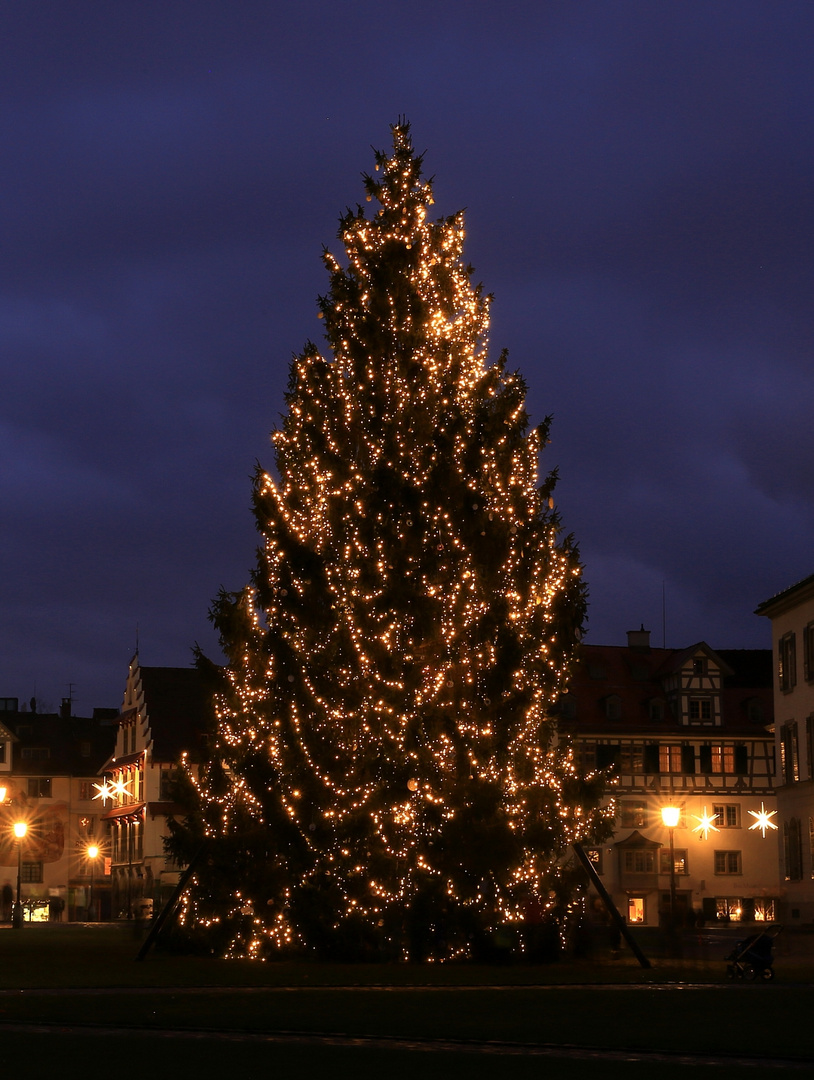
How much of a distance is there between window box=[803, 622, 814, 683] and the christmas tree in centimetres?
2525

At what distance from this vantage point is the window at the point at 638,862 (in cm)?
7569

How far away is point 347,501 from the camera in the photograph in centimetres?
3084

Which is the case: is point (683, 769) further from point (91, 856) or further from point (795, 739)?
point (91, 856)

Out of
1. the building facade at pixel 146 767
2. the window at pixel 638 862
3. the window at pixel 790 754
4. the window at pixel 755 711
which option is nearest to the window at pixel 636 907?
the window at pixel 638 862

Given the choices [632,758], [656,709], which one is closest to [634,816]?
[632,758]

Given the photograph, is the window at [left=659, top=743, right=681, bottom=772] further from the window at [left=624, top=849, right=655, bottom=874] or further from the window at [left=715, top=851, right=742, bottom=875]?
the window at [left=624, top=849, right=655, bottom=874]

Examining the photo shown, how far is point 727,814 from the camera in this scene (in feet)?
258

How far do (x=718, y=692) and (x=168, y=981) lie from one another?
60607 mm

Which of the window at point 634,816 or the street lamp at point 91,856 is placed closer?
the window at point 634,816

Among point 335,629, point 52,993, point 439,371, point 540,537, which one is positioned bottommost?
point 52,993

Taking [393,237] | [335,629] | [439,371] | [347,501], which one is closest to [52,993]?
[335,629]

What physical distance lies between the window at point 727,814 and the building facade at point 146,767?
27238 millimetres

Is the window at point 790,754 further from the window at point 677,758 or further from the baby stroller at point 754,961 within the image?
the baby stroller at point 754,961

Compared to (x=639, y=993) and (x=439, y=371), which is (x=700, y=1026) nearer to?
(x=639, y=993)
